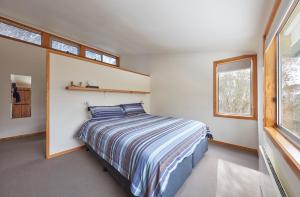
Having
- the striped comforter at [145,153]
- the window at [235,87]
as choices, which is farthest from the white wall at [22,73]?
the window at [235,87]

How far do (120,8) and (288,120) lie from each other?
2691 millimetres

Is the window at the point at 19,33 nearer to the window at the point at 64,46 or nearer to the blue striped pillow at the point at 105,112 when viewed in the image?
the window at the point at 64,46

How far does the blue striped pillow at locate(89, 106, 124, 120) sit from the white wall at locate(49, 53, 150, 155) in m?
0.28

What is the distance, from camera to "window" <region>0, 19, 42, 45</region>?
3.28 metres

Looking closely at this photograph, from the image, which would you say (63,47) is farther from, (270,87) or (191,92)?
(270,87)

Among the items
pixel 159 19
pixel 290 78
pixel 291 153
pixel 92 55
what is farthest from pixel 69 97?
pixel 290 78

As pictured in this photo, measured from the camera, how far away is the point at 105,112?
2914 millimetres

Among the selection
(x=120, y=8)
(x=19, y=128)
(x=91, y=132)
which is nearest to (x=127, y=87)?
(x=91, y=132)

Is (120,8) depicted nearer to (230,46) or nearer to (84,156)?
(230,46)

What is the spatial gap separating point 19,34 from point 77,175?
4111 millimetres

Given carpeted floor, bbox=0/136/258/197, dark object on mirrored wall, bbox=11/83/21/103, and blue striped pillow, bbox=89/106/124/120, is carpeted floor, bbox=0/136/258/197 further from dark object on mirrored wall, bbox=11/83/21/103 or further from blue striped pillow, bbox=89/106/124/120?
dark object on mirrored wall, bbox=11/83/21/103

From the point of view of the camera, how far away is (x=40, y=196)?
4.92 feet

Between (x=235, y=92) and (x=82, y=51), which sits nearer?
(x=235, y=92)

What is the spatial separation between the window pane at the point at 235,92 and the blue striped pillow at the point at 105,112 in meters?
2.57
